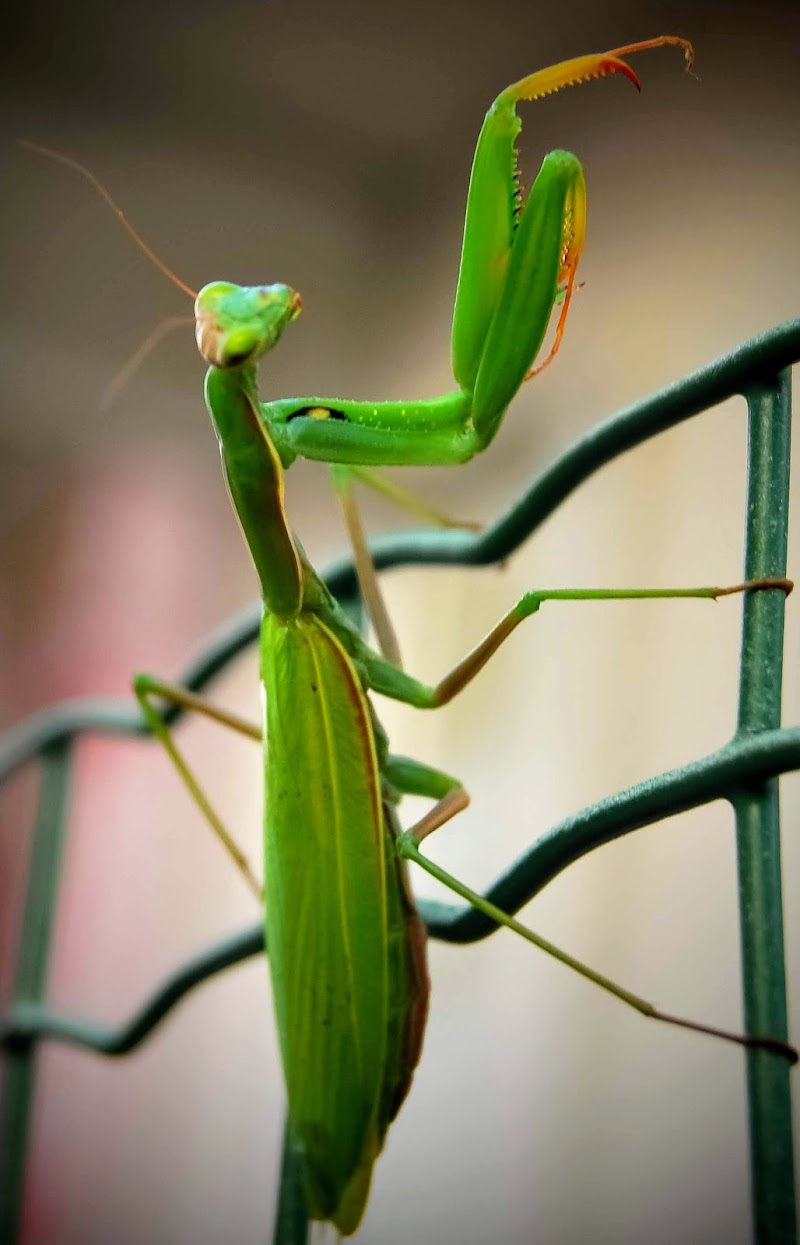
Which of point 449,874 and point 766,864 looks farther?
point 449,874

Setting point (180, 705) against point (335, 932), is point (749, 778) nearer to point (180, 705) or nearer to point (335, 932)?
point (335, 932)

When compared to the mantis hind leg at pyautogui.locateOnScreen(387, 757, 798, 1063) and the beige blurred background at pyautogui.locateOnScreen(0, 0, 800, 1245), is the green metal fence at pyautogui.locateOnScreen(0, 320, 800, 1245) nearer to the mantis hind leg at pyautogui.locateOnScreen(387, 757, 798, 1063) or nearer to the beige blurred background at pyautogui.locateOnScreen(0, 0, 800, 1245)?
the mantis hind leg at pyautogui.locateOnScreen(387, 757, 798, 1063)

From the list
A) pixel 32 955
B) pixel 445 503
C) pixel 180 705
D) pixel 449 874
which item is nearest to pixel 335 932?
pixel 449 874

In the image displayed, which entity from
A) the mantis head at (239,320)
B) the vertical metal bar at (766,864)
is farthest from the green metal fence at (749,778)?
the mantis head at (239,320)

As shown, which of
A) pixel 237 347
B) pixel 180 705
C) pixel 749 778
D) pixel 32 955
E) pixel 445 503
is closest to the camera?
pixel 749 778

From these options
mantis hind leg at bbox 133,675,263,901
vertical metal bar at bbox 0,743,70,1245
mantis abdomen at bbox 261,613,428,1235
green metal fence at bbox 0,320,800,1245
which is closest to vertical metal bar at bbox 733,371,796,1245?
green metal fence at bbox 0,320,800,1245

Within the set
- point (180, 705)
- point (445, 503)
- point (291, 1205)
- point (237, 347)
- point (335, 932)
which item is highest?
point (445, 503)

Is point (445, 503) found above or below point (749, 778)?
above
